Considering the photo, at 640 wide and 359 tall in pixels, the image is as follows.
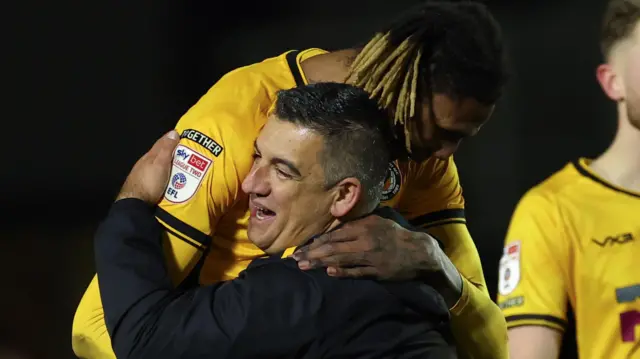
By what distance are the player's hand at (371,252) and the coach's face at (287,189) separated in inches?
1.6

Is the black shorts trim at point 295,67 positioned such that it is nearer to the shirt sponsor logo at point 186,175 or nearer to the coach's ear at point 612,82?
the shirt sponsor logo at point 186,175

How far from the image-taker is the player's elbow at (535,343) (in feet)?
5.28

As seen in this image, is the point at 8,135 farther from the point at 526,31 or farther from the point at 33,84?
the point at 526,31

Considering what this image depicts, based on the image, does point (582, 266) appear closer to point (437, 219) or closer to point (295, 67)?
point (437, 219)

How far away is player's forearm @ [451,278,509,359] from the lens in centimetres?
116

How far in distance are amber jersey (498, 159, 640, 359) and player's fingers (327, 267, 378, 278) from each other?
74cm

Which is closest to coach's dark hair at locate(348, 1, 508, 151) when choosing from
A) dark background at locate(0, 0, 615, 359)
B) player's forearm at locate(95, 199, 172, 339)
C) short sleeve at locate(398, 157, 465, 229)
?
→ short sleeve at locate(398, 157, 465, 229)

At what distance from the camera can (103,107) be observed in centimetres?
218

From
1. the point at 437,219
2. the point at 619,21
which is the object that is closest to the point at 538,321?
the point at 437,219

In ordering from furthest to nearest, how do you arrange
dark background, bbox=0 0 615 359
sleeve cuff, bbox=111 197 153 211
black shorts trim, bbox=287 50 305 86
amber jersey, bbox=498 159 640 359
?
dark background, bbox=0 0 615 359 → amber jersey, bbox=498 159 640 359 → black shorts trim, bbox=287 50 305 86 → sleeve cuff, bbox=111 197 153 211

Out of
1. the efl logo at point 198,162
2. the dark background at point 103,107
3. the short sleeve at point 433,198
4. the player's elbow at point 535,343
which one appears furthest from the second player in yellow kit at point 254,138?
the dark background at point 103,107

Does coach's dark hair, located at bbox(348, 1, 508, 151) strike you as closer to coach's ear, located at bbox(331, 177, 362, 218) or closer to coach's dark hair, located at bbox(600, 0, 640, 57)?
coach's ear, located at bbox(331, 177, 362, 218)

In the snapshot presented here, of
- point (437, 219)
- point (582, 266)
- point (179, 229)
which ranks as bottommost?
point (582, 266)

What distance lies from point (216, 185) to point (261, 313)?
213 mm
